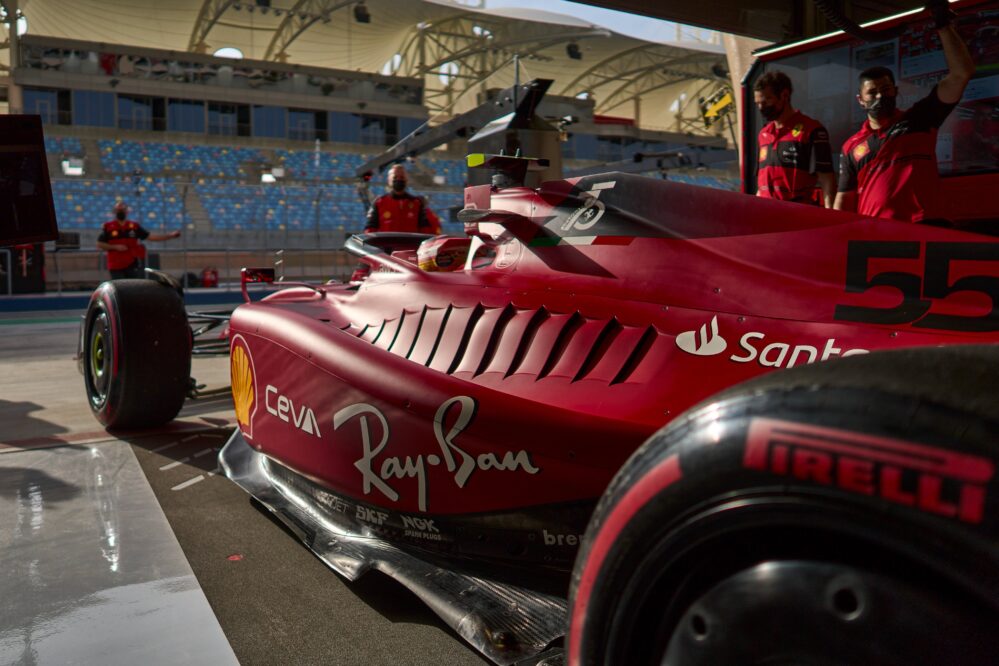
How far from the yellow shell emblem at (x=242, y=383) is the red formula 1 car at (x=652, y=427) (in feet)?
0.07

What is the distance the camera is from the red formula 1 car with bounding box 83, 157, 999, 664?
859mm

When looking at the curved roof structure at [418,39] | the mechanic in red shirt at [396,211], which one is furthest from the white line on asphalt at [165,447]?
the curved roof structure at [418,39]

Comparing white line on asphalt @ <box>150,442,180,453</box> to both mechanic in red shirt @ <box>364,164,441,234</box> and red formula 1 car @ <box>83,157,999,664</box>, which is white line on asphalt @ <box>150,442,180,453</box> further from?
mechanic in red shirt @ <box>364,164,441,234</box>

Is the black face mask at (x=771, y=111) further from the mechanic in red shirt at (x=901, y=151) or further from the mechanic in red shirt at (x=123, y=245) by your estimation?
the mechanic in red shirt at (x=123, y=245)

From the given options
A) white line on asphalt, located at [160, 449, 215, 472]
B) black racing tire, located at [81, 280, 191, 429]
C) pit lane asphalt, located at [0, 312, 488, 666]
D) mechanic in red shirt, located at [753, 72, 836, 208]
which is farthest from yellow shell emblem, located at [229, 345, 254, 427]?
mechanic in red shirt, located at [753, 72, 836, 208]

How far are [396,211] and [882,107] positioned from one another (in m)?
4.57

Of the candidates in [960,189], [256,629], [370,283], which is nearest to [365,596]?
[256,629]

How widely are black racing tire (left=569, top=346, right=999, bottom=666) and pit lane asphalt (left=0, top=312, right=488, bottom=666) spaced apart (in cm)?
113

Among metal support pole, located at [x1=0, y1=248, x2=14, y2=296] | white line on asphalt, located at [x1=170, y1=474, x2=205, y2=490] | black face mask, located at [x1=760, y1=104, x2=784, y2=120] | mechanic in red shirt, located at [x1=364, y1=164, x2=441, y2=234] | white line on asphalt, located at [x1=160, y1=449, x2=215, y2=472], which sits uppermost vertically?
black face mask, located at [x1=760, y1=104, x2=784, y2=120]

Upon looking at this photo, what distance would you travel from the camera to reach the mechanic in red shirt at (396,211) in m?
6.91

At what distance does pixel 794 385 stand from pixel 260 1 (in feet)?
139

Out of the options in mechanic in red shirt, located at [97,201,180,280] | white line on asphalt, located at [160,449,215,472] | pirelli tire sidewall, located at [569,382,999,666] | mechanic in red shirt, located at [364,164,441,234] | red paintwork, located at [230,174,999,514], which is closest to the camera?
pirelli tire sidewall, located at [569,382,999,666]

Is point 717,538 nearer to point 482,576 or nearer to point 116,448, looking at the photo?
point 482,576

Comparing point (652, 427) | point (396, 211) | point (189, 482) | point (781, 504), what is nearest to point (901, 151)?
point (652, 427)
